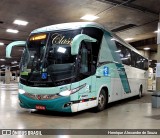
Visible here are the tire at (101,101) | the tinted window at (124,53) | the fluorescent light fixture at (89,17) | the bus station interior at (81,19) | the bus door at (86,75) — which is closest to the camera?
the bus station interior at (81,19)

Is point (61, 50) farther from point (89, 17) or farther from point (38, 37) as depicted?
point (89, 17)

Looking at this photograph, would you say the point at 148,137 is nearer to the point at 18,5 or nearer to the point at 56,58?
the point at 56,58

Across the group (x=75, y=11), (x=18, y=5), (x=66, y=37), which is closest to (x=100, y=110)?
(x=66, y=37)

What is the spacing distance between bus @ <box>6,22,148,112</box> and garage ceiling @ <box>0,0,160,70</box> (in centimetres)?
185

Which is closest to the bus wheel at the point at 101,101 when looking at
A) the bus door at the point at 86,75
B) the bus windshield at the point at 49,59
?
the bus door at the point at 86,75

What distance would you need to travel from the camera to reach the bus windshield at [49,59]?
6590 millimetres

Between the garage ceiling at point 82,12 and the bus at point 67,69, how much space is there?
1855 millimetres

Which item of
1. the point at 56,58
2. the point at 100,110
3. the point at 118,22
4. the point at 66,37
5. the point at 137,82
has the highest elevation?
the point at 118,22

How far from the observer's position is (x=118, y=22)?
1216 cm

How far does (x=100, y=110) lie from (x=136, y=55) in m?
5.80

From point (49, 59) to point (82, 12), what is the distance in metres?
4.35

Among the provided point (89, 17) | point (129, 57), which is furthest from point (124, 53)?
point (89, 17)

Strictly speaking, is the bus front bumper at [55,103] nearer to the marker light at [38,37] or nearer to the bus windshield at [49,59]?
the bus windshield at [49,59]

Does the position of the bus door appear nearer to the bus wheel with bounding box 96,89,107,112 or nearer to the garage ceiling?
the bus wheel with bounding box 96,89,107,112
